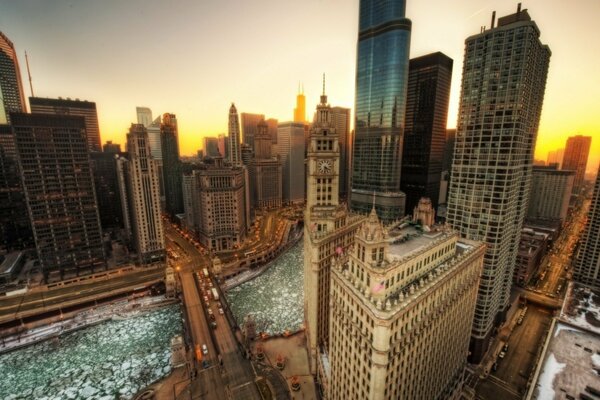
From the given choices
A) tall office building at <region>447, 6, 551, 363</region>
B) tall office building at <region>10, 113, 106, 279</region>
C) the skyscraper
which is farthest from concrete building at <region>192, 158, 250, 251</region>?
tall office building at <region>447, 6, 551, 363</region>

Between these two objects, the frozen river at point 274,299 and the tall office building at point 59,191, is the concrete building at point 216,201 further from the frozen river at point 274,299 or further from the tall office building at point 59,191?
the tall office building at point 59,191

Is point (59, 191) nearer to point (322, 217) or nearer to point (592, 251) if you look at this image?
point (322, 217)

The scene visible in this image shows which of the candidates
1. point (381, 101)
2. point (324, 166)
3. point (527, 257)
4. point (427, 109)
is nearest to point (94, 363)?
point (324, 166)

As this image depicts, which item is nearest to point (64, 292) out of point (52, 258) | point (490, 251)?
point (52, 258)

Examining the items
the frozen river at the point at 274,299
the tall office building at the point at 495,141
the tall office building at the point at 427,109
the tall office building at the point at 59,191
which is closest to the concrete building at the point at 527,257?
the tall office building at the point at 495,141

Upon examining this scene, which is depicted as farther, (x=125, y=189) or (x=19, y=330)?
(x=125, y=189)

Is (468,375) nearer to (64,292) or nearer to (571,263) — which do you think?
(571,263)

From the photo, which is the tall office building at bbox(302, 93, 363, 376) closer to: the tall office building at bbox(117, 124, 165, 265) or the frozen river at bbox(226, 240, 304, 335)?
the frozen river at bbox(226, 240, 304, 335)
